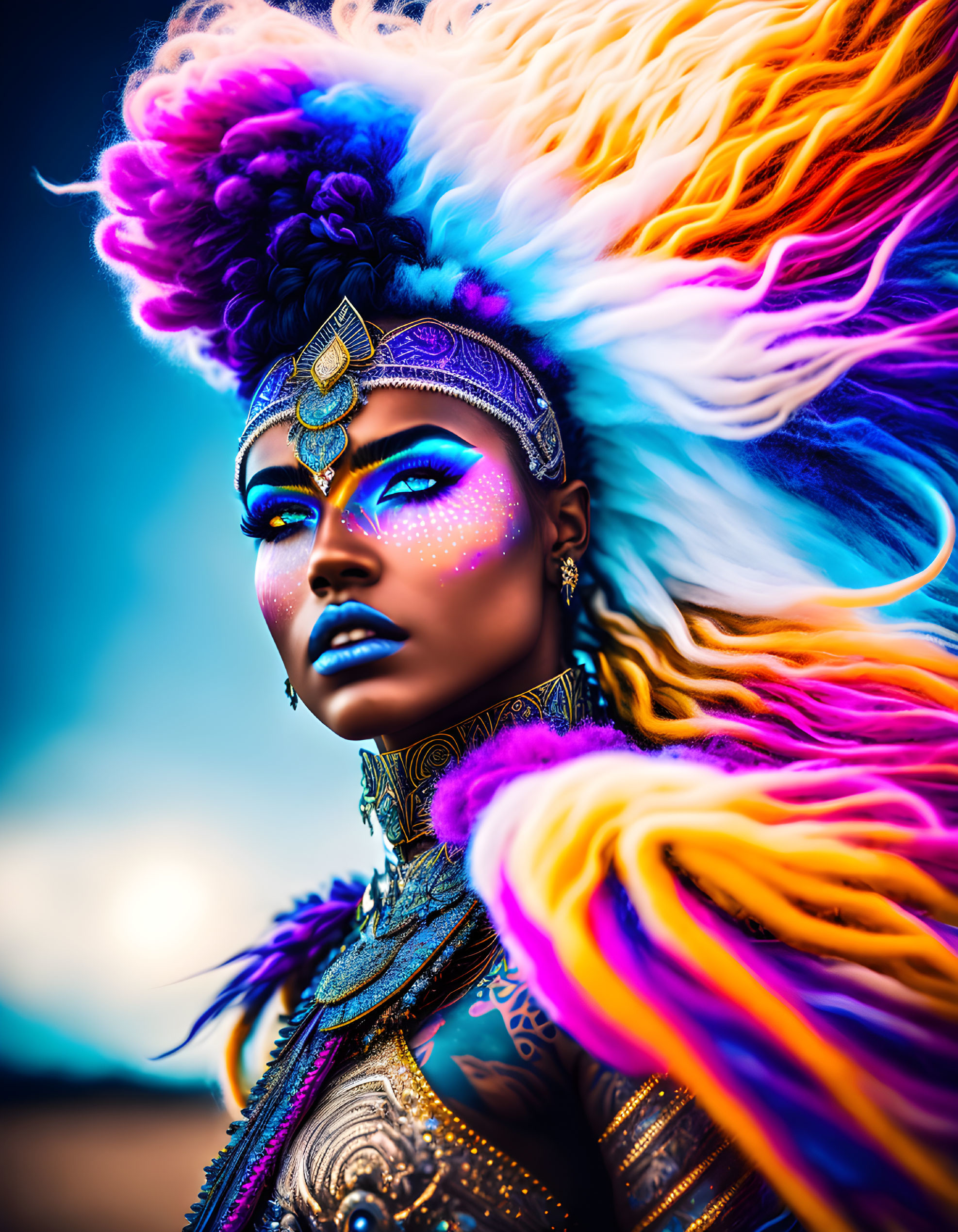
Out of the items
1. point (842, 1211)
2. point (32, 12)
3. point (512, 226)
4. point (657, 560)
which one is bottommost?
point (842, 1211)

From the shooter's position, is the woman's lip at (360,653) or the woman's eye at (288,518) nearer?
the woman's lip at (360,653)

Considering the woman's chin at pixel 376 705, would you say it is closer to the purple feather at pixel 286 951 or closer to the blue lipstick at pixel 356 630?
the blue lipstick at pixel 356 630

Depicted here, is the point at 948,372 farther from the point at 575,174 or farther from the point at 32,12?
the point at 32,12

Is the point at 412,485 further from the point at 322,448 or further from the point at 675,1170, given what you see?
the point at 675,1170

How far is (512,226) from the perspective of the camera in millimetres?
1368

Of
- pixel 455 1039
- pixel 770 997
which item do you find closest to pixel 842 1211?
pixel 770 997

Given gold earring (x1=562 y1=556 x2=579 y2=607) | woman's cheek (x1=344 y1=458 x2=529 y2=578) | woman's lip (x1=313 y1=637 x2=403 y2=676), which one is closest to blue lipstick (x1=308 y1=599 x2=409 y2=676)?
woman's lip (x1=313 y1=637 x2=403 y2=676)

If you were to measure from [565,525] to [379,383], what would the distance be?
40 centimetres

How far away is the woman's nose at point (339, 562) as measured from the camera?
1.23 metres

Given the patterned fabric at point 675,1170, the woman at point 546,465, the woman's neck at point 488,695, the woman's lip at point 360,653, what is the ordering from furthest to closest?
the woman's neck at point 488,695
the woman's lip at point 360,653
the woman at point 546,465
the patterned fabric at point 675,1170

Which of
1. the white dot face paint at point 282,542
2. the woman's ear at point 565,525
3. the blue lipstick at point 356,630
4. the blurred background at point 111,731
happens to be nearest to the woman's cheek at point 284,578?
the white dot face paint at point 282,542

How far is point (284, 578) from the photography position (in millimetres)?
1368

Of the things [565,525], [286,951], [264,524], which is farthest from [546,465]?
[286,951]

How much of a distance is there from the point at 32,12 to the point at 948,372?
7.79 ft
